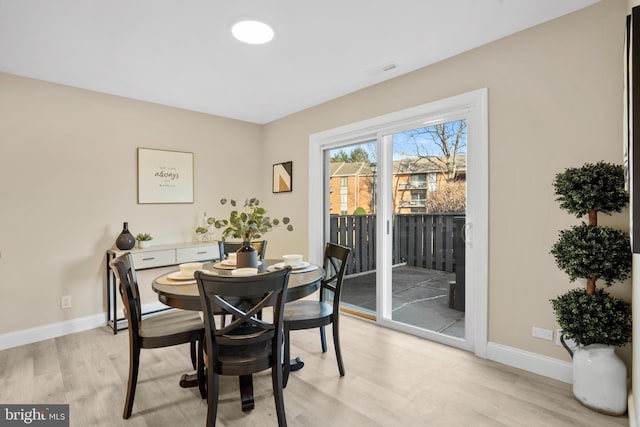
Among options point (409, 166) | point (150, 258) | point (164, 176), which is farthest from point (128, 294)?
point (409, 166)

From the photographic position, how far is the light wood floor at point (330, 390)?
1921mm

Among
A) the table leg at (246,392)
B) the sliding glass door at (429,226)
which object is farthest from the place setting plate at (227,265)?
the sliding glass door at (429,226)

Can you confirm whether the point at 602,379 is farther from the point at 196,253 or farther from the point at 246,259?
the point at 196,253

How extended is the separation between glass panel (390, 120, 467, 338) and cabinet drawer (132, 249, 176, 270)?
2473mm

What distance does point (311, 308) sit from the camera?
2490 mm

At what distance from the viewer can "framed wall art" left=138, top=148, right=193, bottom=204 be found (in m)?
3.85

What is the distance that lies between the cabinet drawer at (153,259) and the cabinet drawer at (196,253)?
7 cm

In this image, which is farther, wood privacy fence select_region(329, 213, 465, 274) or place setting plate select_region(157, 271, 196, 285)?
wood privacy fence select_region(329, 213, 465, 274)

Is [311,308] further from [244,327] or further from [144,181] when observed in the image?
[144,181]

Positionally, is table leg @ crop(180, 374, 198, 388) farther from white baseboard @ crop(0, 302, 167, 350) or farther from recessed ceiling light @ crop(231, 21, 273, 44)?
recessed ceiling light @ crop(231, 21, 273, 44)

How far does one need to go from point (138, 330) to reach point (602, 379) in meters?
2.78

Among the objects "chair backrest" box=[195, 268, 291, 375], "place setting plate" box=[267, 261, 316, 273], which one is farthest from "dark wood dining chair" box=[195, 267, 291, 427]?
"place setting plate" box=[267, 261, 316, 273]

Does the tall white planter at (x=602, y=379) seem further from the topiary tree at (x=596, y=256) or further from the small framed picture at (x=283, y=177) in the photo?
the small framed picture at (x=283, y=177)

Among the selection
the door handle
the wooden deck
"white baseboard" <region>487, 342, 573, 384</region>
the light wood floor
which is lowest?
the light wood floor
